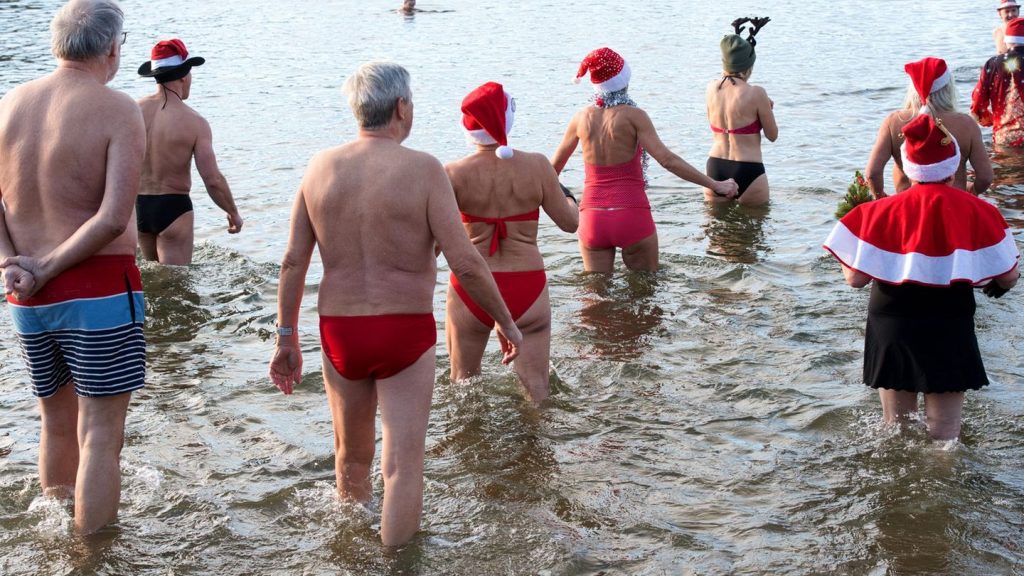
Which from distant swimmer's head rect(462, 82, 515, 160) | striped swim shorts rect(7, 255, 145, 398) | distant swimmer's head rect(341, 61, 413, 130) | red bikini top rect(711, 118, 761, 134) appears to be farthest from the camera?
red bikini top rect(711, 118, 761, 134)

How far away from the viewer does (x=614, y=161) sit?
313 inches

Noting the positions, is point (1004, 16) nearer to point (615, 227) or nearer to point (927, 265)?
point (615, 227)

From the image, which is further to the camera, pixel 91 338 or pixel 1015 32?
pixel 1015 32

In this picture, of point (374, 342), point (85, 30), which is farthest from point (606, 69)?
point (85, 30)

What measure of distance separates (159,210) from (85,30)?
3.80m

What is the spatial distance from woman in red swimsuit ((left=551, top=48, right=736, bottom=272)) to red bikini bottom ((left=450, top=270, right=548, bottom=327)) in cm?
189

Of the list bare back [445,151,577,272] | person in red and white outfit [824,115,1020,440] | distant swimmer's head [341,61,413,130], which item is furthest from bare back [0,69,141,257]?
person in red and white outfit [824,115,1020,440]

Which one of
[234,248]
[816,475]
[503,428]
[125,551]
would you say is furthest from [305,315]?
[816,475]

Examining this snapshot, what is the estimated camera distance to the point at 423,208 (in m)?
4.30

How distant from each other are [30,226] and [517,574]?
2453 millimetres

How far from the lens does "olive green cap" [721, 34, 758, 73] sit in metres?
9.65

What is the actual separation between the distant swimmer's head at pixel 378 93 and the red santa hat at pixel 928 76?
3349 millimetres

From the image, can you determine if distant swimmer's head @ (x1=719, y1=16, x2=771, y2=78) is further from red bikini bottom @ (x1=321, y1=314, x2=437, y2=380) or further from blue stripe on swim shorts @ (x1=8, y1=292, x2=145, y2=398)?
blue stripe on swim shorts @ (x1=8, y1=292, x2=145, y2=398)

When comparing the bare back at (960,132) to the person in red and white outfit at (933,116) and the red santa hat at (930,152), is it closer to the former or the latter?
the person in red and white outfit at (933,116)
